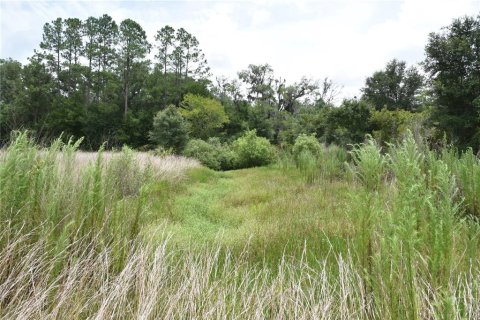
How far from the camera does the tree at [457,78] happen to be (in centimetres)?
1238

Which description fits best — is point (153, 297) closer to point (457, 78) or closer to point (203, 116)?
point (457, 78)

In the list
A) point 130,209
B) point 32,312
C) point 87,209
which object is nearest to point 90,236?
Answer: point 87,209

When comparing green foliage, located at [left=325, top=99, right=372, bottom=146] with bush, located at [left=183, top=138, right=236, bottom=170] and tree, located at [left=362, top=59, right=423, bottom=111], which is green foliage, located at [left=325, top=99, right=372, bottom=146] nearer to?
bush, located at [left=183, top=138, right=236, bottom=170]

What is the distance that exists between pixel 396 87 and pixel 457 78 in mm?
20865

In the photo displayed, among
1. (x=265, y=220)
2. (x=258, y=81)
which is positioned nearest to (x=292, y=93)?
(x=258, y=81)

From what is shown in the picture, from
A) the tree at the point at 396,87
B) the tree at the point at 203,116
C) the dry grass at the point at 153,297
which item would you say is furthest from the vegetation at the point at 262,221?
the tree at the point at 396,87

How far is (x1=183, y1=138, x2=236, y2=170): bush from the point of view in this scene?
1928 cm

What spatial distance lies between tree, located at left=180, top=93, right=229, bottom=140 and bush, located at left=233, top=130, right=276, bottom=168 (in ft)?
35.2

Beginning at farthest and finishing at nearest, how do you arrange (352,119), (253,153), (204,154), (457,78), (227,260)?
(253,153) < (204,154) < (352,119) < (457,78) < (227,260)

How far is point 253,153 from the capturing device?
20734mm

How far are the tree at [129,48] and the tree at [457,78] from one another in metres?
29.4

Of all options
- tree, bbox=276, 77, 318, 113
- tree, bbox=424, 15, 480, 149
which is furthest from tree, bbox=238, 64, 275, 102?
tree, bbox=424, 15, 480, 149

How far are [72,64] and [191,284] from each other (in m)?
39.8

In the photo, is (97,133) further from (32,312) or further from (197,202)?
(32,312)
